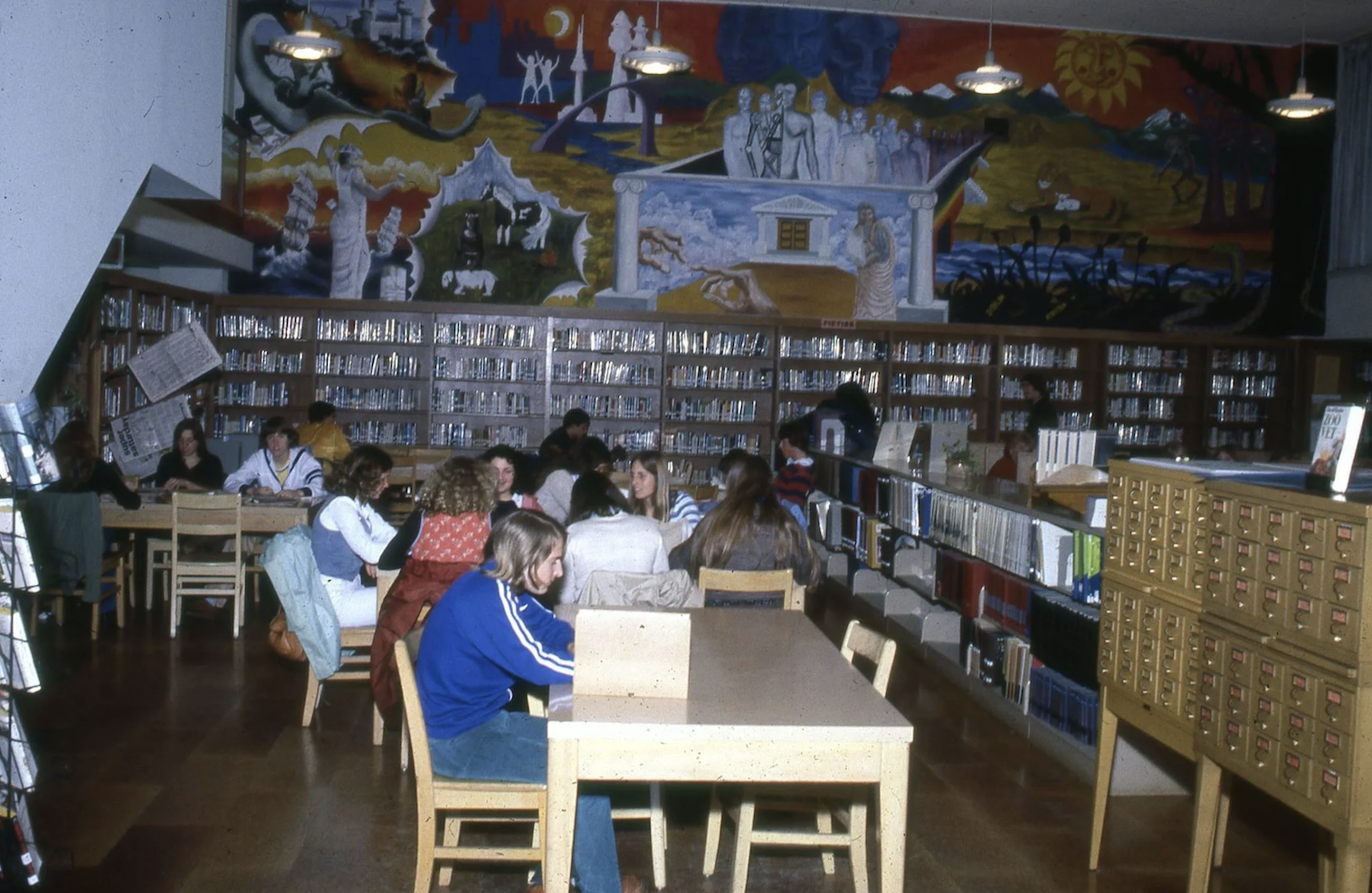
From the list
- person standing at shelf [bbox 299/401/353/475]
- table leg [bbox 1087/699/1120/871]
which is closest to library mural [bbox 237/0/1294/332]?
person standing at shelf [bbox 299/401/353/475]

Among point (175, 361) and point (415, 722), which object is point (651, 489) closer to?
point (415, 722)

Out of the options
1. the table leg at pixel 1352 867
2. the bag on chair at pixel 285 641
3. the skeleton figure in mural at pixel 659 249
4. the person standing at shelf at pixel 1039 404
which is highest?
the skeleton figure in mural at pixel 659 249

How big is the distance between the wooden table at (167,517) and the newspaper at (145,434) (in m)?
2.21

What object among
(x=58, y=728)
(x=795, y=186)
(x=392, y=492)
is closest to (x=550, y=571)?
(x=58, y=728)

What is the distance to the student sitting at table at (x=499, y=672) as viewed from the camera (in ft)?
10.7

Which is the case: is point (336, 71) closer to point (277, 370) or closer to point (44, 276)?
point (277, 370)

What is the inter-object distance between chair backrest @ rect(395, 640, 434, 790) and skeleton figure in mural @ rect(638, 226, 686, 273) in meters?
8.72

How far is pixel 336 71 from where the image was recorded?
11297 mm

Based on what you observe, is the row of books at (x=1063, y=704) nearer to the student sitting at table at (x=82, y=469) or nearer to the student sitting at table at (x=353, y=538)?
the student sitting at table at (x=353, y=538)

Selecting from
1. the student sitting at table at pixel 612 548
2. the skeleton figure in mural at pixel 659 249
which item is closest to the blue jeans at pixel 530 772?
the student sitting at table at pixel 612 548

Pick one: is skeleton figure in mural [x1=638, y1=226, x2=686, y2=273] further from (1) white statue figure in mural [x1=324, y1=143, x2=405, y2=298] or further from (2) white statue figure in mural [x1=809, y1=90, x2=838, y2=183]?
(1) white statue figure in mural [x1=324, y1=143, x2=405, y2=298]

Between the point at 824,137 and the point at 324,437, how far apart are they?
5.49 metres

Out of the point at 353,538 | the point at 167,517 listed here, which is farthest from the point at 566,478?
the point at 167,517

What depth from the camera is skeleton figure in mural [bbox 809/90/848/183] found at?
11875mm
